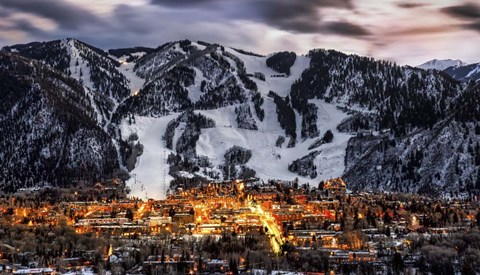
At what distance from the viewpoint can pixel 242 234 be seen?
134375 mm

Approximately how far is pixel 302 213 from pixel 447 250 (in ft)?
174

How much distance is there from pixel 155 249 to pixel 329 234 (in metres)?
32.8

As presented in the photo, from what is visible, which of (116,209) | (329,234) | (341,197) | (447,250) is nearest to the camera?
(447,250)

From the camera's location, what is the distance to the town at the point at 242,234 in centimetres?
10844

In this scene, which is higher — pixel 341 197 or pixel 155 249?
pixel 341 197

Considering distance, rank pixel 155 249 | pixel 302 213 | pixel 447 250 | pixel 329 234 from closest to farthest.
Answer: pixel 447 250
pixel 155 249
pixel 329 234
pixel 302 213

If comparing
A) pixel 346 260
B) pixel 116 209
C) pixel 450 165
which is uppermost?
pixel 450 165

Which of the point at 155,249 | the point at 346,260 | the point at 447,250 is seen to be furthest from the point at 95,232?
the point at 447,250

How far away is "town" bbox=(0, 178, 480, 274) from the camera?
10844 centimetres

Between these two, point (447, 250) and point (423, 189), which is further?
point (423, 189)

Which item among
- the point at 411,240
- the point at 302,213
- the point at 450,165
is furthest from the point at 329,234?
the point at 450,165

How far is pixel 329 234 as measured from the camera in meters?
132

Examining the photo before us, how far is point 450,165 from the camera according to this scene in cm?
19412

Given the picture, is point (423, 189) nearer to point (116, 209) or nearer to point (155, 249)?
point (116, 209)
